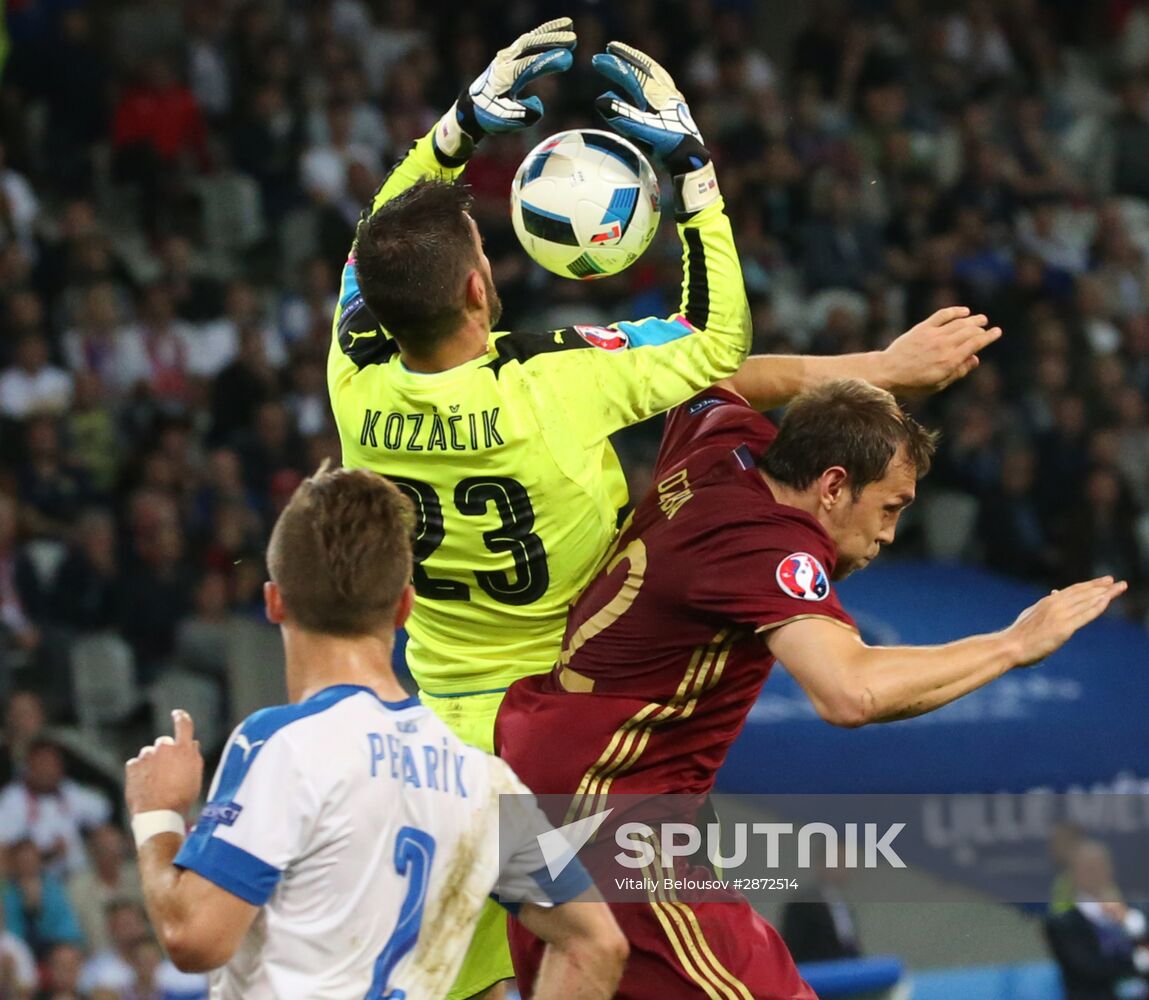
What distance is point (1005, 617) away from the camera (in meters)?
12.4

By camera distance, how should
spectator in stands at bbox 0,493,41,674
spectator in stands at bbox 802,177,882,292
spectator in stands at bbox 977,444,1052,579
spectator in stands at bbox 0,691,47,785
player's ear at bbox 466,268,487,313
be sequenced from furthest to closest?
spectator in stands at bbox 802,177,882,292
spectator in stands at bbox 977,444,1052,579
spectator in stands at bbox 0,493,41,674
spectator in stands at bbox 0,691,47,785
player's ear at bbox 466,268,487,313

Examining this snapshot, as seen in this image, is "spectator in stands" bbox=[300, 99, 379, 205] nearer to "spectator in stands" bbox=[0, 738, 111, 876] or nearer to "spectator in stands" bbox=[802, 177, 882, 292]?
"spectator in stands" bbox=[802, 177, 882, 292]

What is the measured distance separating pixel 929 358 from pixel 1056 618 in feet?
4.28

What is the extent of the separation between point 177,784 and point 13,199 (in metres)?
10.7

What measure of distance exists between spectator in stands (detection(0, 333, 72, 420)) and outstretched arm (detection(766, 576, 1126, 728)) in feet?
29.7

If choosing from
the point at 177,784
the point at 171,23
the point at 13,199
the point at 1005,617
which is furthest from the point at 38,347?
the point at 177,784

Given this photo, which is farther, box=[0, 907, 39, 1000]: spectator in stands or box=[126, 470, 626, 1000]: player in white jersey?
box=[0, 907, 39, 1000]: spectator in stands

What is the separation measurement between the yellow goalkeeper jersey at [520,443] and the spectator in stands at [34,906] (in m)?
5.68

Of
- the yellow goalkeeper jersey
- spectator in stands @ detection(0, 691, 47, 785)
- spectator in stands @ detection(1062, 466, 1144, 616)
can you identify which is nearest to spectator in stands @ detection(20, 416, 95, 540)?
spectator in stands @ detection(0, 691, 47, 785)

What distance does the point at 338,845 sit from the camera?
3.53 meters

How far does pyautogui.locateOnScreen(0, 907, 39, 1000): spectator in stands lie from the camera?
32.3ft

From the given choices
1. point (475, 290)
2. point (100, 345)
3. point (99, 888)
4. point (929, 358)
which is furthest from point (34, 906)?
point (929, 358)

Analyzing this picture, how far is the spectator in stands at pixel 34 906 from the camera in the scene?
10.2 metres

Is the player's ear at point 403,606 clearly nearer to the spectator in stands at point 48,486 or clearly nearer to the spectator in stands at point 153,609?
the spectator in stands at point 153,609
